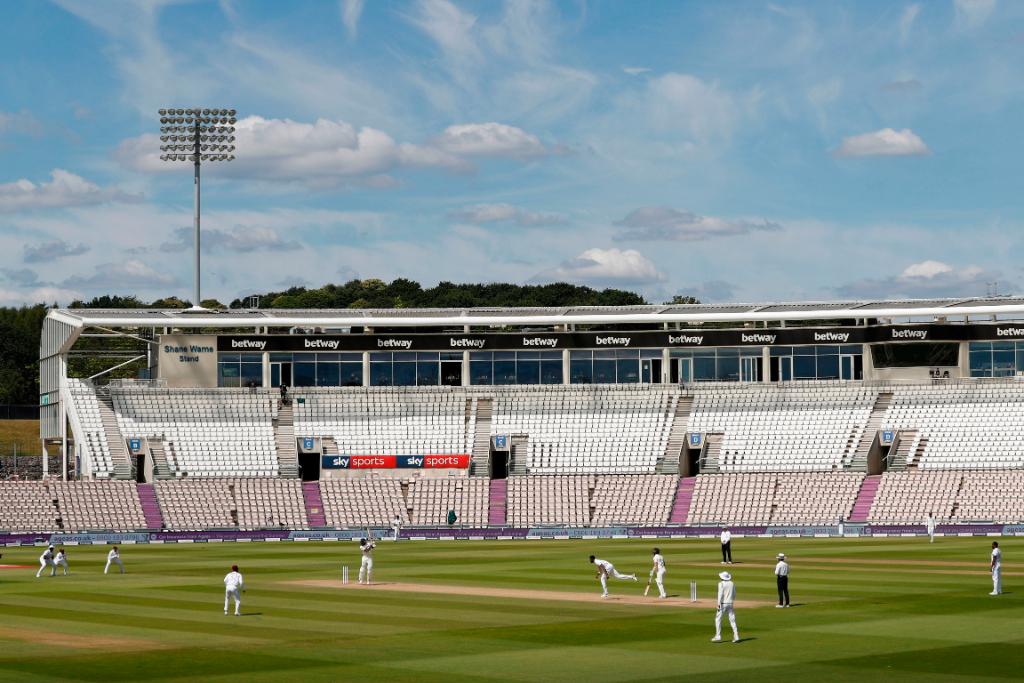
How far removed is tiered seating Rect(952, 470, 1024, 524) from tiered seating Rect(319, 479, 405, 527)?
97.0 ft

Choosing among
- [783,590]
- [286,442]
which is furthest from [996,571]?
[286,442]

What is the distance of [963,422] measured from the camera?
284 ft

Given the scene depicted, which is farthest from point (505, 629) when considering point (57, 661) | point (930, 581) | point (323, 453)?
point (323, 453)

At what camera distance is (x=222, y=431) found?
89.8m

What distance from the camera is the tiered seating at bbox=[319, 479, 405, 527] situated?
82750mm

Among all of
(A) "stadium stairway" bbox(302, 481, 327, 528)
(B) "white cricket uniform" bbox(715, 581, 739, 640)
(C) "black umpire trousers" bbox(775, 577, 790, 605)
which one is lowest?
(A) "stadium stairway" bbox(302, 481, 327, 528)

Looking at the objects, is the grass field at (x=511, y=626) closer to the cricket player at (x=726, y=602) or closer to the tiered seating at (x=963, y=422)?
the cricket player at (x=726, y=602)

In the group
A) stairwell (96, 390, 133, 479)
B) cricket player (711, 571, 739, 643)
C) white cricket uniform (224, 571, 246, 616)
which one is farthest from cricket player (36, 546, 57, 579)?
stairwell (96, 390, 133, 479)

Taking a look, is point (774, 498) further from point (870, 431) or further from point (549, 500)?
point (549, 500)

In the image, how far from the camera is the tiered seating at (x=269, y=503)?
268 ft

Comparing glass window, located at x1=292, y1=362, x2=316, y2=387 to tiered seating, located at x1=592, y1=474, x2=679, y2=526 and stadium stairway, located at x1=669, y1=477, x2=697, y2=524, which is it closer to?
tiered seating, located at x1=592, y1=474, x2=679, y2=526

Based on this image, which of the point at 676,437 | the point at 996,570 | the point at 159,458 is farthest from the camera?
the point at 676,437

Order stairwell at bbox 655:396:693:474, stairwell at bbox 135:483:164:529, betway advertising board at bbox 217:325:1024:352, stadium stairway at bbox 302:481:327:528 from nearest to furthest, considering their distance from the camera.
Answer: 1. stairwell at bbox 135:483:164:529
2. stadium stairway at bbox 302:481:327:528
3. stairwell at bbox 655:396:693:474
4. betway advertising board at bbox 217:325:1024:352

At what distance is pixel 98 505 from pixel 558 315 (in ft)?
106
